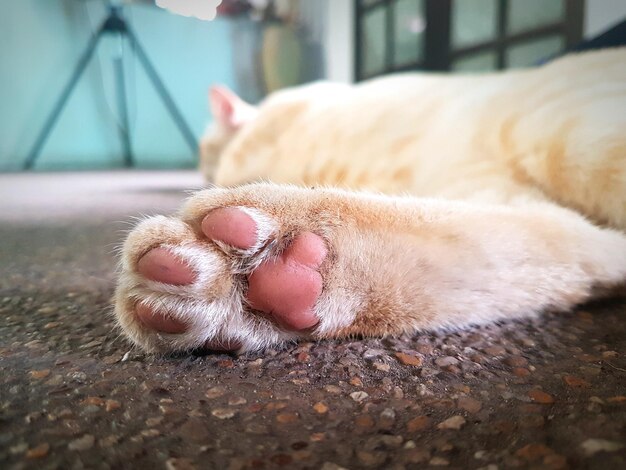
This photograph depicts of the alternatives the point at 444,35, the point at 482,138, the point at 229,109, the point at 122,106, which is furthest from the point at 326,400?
the point at 122,106

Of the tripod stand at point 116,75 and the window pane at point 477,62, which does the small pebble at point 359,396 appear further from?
the tripod stand at point 116,75

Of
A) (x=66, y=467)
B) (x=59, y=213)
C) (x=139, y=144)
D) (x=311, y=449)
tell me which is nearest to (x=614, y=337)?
(x=311, y=449)

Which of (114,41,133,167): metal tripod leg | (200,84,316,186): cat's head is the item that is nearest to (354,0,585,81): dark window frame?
(200,84,316,186): cat's head

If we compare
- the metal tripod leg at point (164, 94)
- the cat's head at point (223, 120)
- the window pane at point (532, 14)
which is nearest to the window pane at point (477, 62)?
the window pane at point (532, 14)

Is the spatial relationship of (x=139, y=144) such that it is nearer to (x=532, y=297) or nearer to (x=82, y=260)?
(x=82, y=260)

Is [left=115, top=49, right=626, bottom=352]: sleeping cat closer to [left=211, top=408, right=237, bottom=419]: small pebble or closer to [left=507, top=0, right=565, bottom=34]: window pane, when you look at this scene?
[left=211, top=408, right=237, bottom=419]: small pebble

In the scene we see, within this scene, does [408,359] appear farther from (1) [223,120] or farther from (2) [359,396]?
(1) [223,120]
